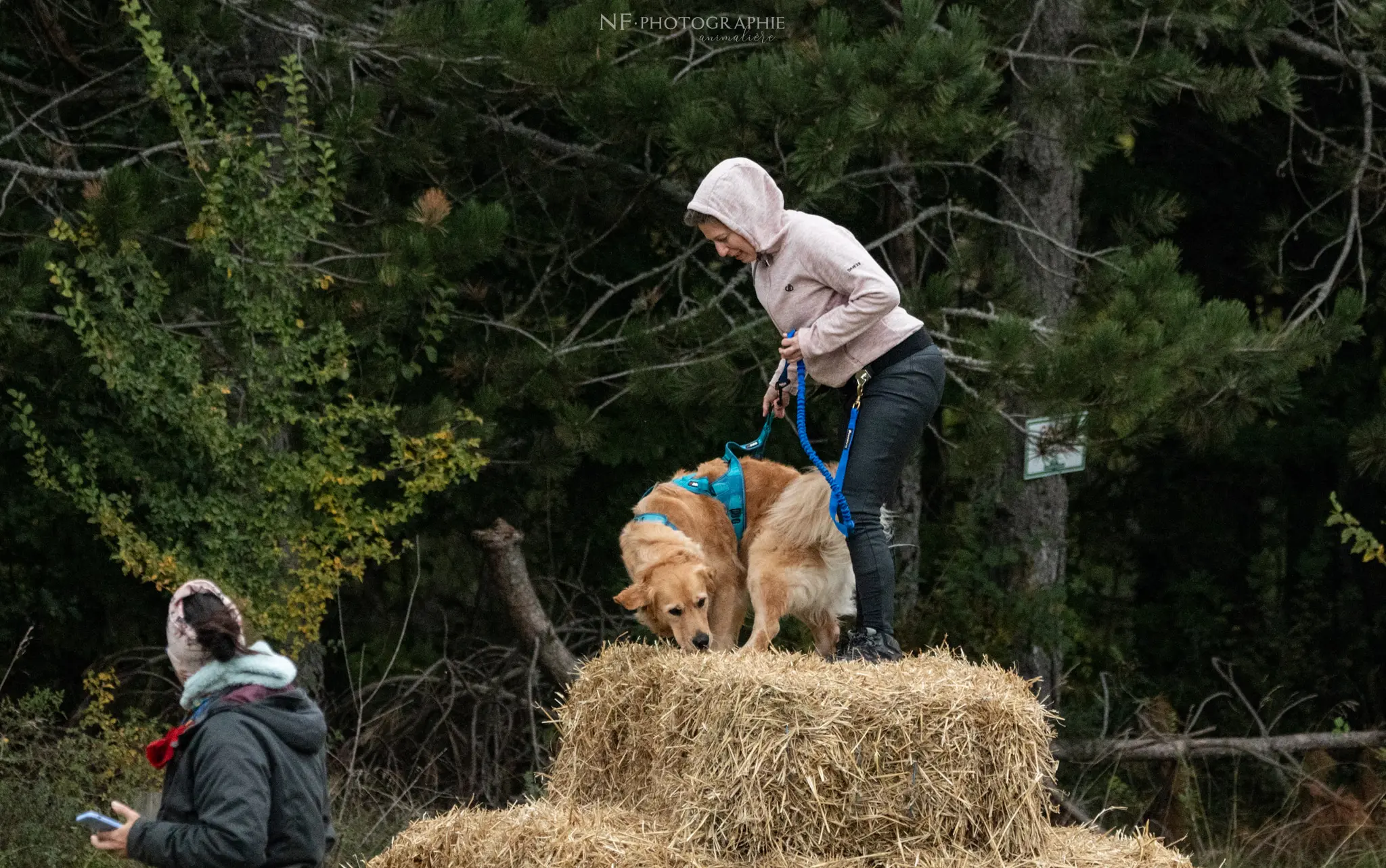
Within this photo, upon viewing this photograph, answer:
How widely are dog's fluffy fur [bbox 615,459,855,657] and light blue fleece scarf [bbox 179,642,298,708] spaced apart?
2069 mm

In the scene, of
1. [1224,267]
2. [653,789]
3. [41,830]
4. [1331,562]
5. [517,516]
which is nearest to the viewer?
[653,789]

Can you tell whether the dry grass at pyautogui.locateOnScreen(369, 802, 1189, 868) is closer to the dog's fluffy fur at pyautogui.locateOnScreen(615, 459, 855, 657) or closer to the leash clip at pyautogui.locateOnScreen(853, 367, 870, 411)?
the dog's fluffy fur at pyautogui.locateOnScreen(615, 459, 855, 657)

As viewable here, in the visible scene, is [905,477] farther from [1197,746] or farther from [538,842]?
[538,842]

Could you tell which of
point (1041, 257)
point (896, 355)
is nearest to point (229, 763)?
point (896, 355)

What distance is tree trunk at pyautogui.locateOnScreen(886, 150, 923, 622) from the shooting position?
32.6 ft

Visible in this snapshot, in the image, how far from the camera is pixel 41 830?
7.96 m

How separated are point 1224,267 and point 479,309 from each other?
635 centimetres

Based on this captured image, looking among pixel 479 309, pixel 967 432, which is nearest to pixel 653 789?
pixel 967 432

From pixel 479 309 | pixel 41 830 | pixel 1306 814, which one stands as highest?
pixel 479 309

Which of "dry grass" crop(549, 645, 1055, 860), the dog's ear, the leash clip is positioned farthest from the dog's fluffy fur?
"dry grass" crop(549, 645, 1055, 860)

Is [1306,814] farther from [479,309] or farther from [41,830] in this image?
[41,830]

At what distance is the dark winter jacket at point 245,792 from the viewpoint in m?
3.73

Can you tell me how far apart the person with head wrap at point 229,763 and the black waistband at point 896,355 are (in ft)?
8.39

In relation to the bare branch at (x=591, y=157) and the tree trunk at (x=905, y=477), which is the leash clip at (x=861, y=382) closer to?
the tree trunk at (x=905, y=477)
